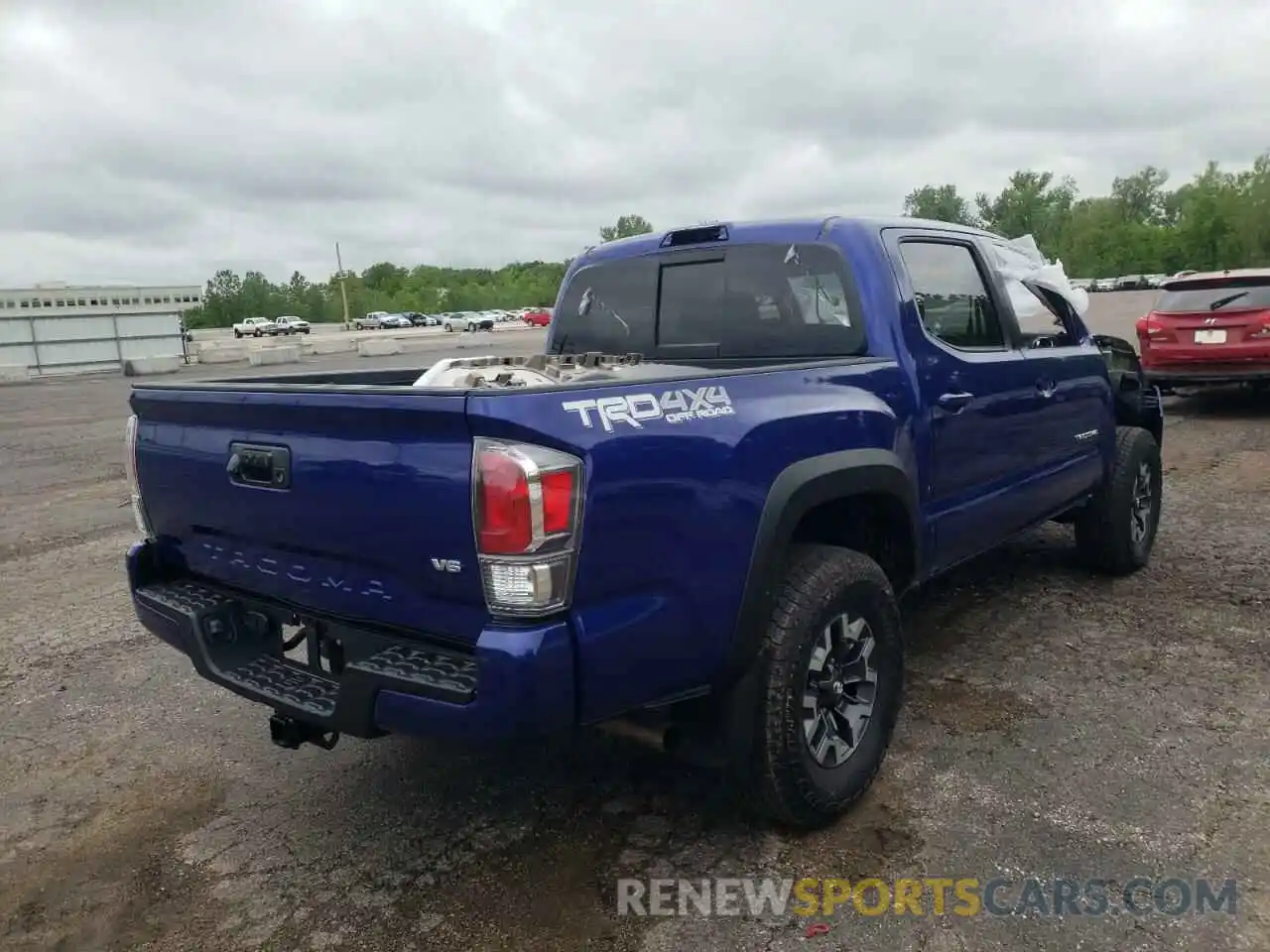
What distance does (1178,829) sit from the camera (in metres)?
3.05

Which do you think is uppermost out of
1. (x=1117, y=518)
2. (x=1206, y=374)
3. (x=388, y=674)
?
(x=388, y=674)

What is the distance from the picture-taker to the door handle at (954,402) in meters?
3.80

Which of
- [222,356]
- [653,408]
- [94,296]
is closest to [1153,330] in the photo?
[653,408]

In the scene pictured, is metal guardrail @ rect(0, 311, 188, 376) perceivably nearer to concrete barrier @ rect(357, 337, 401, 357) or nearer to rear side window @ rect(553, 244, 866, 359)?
concrete barrier @ rect(357, 337, 401, 357)

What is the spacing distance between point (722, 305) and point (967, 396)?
104 cm

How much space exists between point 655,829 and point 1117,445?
3.75 meters

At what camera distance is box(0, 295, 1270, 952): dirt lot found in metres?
2.74

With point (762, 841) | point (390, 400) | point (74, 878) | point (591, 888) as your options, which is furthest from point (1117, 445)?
point (74, 878)

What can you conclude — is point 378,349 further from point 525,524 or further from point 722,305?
point 525,524

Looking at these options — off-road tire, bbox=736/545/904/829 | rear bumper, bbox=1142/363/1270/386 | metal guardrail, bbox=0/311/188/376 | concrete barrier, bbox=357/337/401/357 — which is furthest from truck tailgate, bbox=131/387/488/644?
concrete barrier, bbox=357/337/401/357

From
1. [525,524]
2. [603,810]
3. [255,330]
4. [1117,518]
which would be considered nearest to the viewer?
[525,524]

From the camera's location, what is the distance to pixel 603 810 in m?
3.34

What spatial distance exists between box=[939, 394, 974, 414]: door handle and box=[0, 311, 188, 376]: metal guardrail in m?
28.0

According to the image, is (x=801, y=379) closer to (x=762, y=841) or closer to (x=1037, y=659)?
(x=762, y=841)
